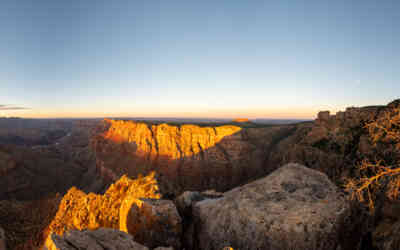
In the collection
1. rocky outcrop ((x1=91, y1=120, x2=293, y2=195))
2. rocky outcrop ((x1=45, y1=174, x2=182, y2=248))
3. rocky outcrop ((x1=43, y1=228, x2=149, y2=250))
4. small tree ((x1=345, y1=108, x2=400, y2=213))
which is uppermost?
small tree ((x1=345, y1=108, x2=400, y2=213))

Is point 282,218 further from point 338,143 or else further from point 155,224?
point 338,143

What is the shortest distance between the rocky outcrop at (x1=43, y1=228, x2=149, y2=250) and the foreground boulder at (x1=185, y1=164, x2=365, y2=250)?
2787mm

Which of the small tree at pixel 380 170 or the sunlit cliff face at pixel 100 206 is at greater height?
the small tree at pixel 380 170

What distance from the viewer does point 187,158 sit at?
65.0 meters

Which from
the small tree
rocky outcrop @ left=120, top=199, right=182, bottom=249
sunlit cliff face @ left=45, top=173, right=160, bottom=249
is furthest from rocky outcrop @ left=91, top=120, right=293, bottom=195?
the small tree

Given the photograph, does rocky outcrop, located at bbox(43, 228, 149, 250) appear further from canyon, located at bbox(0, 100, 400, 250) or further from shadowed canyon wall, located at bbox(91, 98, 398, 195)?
shadowed canyon wall, located at bbox(91, 98, 398, 195)

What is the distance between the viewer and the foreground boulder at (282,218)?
6148mm

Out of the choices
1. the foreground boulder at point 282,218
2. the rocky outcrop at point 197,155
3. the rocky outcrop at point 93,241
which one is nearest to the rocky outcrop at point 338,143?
the rocky outcrop at point 197,155

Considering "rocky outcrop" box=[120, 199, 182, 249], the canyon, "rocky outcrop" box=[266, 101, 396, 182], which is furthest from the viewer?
"rocky outcrop" box=[266, 101, 396, 182]

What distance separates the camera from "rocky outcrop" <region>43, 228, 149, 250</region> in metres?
5.44

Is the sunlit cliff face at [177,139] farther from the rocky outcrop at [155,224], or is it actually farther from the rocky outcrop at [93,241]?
the rocky outcrop at [93,241]

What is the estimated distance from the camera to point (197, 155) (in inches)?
2569

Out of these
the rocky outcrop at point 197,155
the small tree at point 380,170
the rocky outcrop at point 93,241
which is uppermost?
the small tree at point 380,170

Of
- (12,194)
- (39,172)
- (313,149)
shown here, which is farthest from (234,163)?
(39,172)
